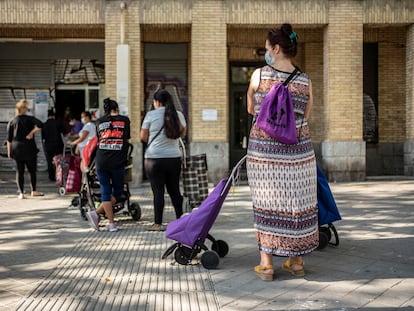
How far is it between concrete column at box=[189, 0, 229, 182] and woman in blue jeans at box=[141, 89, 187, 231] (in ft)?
21.6

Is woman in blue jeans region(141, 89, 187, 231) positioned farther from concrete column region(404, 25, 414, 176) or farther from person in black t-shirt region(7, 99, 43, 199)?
concrete column region(404, 25, 414, 176)

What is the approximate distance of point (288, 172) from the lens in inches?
185

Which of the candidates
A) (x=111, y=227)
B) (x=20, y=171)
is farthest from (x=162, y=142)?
(x=20, y=171)

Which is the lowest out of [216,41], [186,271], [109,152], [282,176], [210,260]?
[186,271]

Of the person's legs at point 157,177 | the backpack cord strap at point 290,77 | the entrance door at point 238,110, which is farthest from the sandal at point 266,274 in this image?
the entrance door at point 238,110

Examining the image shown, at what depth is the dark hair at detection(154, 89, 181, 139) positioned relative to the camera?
23.0 ft

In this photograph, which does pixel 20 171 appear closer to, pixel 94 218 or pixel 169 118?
pixel 94 218

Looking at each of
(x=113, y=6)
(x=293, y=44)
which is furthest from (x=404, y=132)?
(x=293, y=44)

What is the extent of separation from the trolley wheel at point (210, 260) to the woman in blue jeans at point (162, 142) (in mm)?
2120

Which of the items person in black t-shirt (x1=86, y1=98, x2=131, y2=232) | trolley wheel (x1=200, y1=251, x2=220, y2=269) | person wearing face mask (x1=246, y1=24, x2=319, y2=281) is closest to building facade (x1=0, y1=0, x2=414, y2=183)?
person in black t-shirt (x1=86, y1=98, x2=131, y2=232)

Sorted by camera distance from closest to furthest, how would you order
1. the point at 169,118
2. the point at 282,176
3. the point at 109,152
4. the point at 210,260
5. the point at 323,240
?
the point at 282,176 → the point at 210,260 → the point at 323,240 → the point at 169,118 → the point at 109,152

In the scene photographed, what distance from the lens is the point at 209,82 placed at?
13828mm

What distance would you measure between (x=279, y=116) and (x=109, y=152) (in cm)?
351

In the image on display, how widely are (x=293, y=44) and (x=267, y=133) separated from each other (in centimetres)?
86
